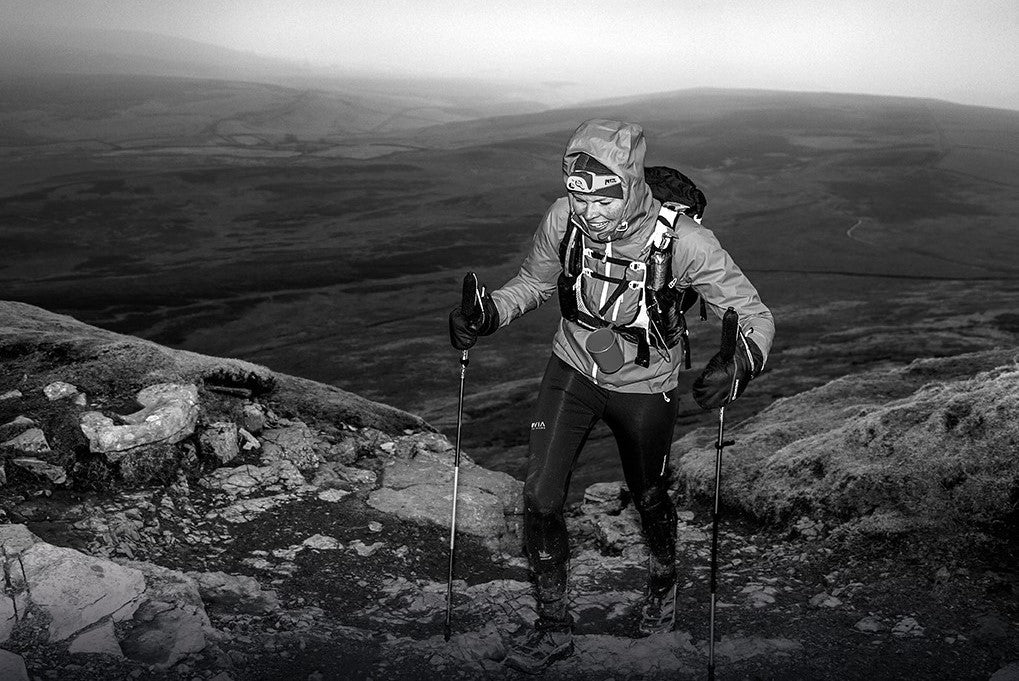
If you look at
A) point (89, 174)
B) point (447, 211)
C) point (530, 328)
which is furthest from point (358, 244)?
point (89, 174)

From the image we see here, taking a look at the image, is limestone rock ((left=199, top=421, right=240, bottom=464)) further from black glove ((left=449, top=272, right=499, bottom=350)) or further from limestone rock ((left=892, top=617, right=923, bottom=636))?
limestone rock ((left=892, top=617, right=923, bottom=636))

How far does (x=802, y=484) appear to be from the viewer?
8398 mm

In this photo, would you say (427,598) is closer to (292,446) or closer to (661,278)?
(292,446)

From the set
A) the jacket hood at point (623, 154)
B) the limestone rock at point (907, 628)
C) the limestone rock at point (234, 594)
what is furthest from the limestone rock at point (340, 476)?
the limestone rock at point (907, 628)

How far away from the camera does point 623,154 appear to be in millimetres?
5691

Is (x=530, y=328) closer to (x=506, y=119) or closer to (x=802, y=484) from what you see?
(x=802, y=484)

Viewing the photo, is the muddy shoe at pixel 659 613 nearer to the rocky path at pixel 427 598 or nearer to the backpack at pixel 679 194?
the rocky path at pixel 427 598

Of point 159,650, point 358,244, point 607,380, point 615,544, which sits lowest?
point 358,244

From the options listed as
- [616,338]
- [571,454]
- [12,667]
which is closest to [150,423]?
[12,667]

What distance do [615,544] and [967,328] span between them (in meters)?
34.0

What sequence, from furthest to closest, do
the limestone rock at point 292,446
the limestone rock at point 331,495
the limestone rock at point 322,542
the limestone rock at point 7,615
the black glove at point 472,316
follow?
the limestone rock at point 292,446 < the limestone rock at point 331,495 < the limestone rock at point 322,542 < the black glove at point 472,316 < the limestone rock at point 7,615

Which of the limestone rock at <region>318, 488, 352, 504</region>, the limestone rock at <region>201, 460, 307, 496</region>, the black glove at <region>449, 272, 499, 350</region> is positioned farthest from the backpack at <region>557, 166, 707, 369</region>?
the limestone rock at <region>201, 460, 307, 496</region>

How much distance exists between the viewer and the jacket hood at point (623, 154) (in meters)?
5.68

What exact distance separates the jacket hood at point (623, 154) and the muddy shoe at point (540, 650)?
2812 millimetres
